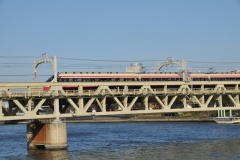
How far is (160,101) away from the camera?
67062mm

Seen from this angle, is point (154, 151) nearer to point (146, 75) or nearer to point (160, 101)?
point (160, 101)

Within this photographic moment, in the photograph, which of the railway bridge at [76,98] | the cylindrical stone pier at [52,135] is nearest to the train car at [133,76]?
the railway bridge at [76,98]

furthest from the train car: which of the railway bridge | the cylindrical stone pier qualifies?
the cylindrical stone pier

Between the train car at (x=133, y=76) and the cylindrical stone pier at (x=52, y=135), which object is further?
the train car at (x=133, y=76)

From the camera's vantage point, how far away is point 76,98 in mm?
63969

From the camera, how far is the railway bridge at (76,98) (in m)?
58.4

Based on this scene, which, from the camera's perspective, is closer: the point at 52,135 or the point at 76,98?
the point at 52,135

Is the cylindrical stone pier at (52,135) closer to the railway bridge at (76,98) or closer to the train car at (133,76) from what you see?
the railway bridge at (76,98)

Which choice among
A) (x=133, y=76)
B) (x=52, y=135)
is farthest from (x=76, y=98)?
(x=133, y=76)

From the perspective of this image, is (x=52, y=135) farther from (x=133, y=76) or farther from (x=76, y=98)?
(x=133, y=76)

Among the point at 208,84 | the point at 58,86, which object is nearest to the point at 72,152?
the point at 58,86

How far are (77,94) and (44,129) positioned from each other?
20.4ft

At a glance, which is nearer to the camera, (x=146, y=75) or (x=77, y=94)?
(x=77, y=94)

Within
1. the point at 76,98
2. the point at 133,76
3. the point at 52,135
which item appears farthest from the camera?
the point at 133,76
